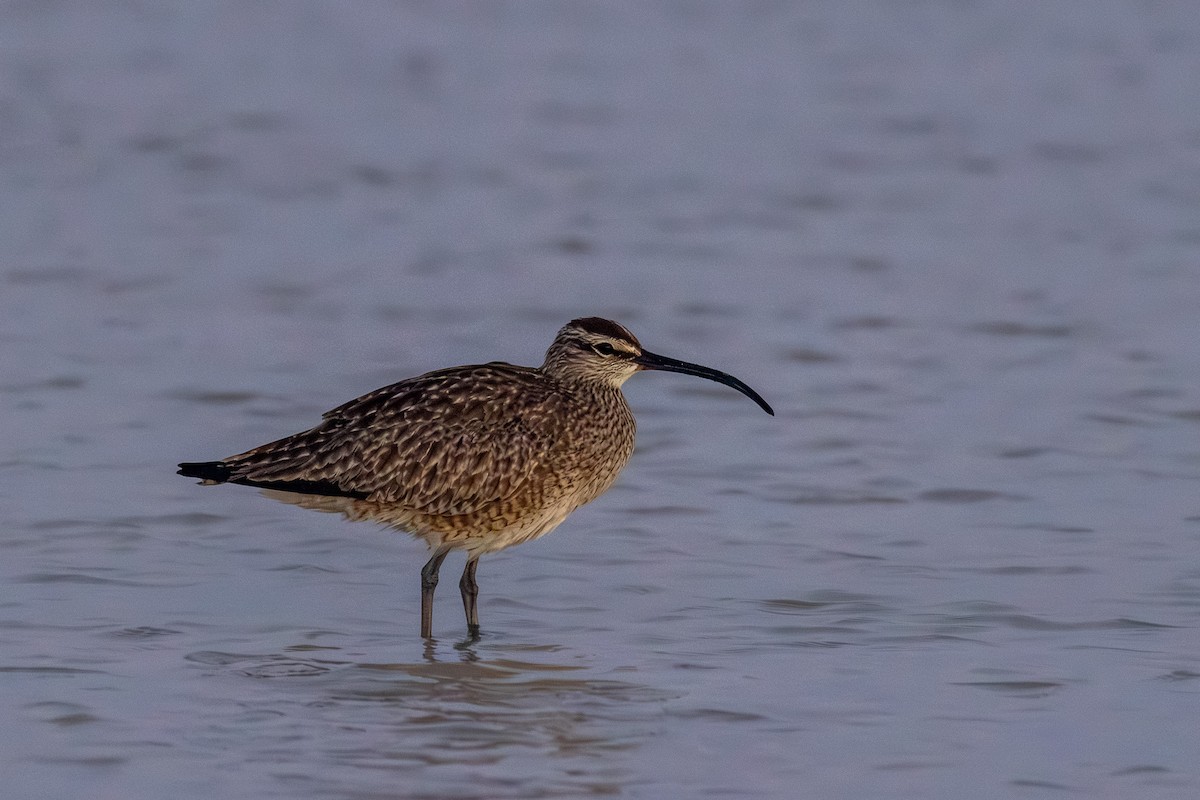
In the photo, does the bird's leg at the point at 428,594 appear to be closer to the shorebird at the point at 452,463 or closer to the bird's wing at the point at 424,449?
the shorebird at the point at 452,463

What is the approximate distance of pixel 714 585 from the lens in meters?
10.3

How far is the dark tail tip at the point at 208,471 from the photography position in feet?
31.1

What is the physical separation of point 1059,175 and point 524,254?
218 inches

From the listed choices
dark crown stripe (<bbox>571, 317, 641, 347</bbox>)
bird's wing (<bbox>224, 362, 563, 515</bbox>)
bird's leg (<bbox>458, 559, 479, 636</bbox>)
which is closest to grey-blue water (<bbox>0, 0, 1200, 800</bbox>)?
bird's leg (<bbox>458, 559, 479, 636</bbox>)

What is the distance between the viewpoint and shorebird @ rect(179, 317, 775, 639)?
31.9ft

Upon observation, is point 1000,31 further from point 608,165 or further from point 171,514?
point 171,514

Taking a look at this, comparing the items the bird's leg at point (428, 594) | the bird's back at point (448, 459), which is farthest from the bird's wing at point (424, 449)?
the bird's leg at point (428, 594)

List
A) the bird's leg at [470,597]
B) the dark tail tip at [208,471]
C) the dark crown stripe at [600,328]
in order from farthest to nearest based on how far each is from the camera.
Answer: the dark crown stripe at [600,328]
the bird's leg at [470,597]
the dark tail tip at [208,471]

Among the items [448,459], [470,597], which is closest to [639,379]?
[448,459]

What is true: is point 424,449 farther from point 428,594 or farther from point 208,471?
point 208,471

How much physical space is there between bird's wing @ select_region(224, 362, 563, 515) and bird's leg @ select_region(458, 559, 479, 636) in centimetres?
28

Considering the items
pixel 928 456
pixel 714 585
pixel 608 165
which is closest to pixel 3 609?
pixel 714 585

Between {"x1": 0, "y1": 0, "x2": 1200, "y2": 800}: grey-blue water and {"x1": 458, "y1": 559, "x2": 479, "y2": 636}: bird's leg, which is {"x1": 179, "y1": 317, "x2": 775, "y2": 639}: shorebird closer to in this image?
{"x1": 458, "y1": 559, "x2": 479, "y2": 636}: bird's leg

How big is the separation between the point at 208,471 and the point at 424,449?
0.98 meters
